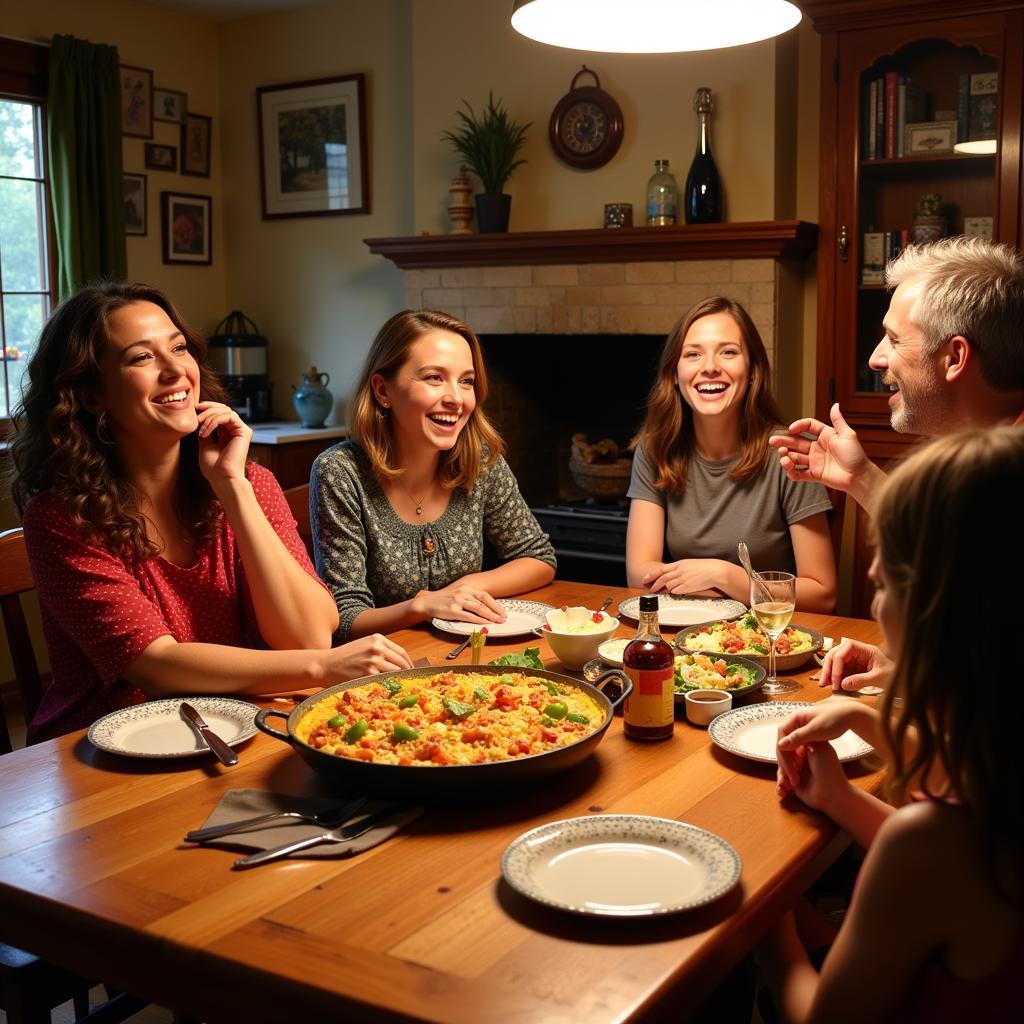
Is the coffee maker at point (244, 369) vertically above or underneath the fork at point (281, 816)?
above

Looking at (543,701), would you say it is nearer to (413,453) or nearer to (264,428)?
(413,453)

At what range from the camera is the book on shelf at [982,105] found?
138 inches

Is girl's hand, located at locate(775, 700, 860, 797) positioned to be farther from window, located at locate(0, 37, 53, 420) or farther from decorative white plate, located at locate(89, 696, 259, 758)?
window, located at locate(0, 37, 53, 420)

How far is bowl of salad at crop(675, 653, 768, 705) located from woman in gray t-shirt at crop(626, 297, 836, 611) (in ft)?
2.69

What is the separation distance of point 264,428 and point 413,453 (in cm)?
264

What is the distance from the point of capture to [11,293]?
14.9 ft

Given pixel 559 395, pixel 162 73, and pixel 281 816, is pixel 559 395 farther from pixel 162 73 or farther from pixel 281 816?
pixel 281 816

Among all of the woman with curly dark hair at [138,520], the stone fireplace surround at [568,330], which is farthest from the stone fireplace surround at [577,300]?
the woman with curly dark hair at [138,520]

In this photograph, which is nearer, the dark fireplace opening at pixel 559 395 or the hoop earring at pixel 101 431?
the hoop earring at pixel 101 431

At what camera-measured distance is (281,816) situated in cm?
128

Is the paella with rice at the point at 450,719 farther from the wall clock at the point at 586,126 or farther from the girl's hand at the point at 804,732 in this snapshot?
the wall clock at the point at 586,126

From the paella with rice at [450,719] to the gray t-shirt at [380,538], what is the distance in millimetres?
715

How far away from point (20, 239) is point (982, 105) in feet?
11.4

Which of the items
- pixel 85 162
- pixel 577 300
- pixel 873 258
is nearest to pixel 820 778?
pixel 873 258
